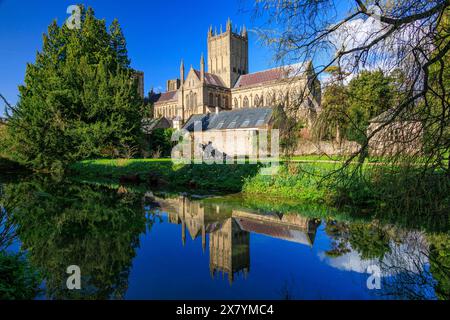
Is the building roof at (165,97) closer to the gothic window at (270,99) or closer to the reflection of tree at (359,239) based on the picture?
the reflection of tree at (359,239)

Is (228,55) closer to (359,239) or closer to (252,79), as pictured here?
(252,79)

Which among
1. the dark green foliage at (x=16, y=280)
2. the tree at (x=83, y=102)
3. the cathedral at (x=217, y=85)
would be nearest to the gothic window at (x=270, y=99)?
the dark green foliage at (x=16, y=280)

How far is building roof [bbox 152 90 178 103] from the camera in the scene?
5787 centimetres

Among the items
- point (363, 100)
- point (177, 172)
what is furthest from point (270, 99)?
point (177, 172)

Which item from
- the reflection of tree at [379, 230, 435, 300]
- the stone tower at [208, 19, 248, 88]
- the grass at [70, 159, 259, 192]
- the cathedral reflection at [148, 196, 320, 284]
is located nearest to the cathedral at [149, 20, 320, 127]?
the stone tower at [208, 19, 248, 88]

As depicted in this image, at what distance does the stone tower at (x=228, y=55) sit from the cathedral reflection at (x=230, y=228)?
45.8m

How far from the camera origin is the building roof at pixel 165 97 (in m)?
57.9

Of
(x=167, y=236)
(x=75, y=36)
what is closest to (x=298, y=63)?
(x=167, y=236)

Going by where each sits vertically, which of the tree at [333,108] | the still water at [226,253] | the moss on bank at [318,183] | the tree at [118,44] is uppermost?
the tree at [118,44]

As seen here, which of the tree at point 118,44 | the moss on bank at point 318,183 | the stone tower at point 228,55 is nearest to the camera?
the moss on bank at point 318,183

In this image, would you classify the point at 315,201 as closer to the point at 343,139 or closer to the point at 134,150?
the point at 343,139

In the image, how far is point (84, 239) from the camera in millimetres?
6562

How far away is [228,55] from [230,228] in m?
51.8
